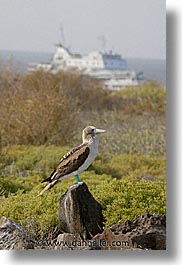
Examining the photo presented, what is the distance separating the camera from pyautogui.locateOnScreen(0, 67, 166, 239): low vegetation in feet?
14.5

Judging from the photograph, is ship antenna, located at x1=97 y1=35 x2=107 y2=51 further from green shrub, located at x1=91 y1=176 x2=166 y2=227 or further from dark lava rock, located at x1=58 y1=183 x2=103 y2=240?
dark lava rock, located at x1=58 y1=183 x2=103 y2=240

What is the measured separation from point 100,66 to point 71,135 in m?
1.37

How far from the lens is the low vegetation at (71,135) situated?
4406mm

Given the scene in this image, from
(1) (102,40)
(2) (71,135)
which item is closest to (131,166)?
(2) (71,135)

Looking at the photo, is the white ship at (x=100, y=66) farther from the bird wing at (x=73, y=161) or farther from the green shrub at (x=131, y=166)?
the bird wing at (x=73, y=161)

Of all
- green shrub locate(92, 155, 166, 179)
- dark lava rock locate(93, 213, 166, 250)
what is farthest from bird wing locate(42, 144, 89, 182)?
green shrub locate(92, 155, 166, 179)

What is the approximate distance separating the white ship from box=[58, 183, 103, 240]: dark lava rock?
98cm

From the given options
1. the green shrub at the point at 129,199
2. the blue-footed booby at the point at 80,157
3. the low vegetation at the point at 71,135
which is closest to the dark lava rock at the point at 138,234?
the green shrub at the point at 129,199

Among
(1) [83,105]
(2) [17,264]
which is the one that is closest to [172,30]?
(2) [17,264]

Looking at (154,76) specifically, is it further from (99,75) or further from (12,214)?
(12,214)

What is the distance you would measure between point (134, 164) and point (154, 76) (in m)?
1.06

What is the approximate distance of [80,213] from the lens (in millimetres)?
4051

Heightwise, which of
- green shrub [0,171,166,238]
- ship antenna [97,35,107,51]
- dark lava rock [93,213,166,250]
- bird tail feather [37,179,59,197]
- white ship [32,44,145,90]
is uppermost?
ship antenna [97,35,107,51]

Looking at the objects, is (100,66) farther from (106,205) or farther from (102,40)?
(106,205)
